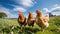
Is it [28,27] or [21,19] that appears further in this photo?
[28,27]

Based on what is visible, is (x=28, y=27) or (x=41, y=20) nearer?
(x=41, y=20)

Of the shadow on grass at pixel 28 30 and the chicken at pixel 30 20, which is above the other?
the chicken at pixel 30 20

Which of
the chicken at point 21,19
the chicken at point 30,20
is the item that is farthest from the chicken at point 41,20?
the chicken at point 21,19

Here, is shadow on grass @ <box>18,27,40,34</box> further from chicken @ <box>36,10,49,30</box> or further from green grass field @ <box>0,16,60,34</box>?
chicken @ <box>36,10,49,30</box>

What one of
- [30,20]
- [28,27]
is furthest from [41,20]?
[28,27]

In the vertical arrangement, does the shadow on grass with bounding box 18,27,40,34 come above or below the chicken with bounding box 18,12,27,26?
below

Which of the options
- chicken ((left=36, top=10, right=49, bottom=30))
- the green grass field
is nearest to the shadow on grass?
the green grass field

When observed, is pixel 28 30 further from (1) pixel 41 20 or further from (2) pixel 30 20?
(1) pixel 41 20

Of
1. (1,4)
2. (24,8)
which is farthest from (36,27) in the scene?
(1,4)

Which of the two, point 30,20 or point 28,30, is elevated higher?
point 30,20

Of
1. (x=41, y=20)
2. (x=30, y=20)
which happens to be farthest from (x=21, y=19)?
(x=41, y=20)

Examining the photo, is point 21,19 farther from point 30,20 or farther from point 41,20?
point 41,20

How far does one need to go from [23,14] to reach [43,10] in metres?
0.33

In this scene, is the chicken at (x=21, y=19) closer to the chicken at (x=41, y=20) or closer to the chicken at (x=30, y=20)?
the chicken at (x=30, y=20)
